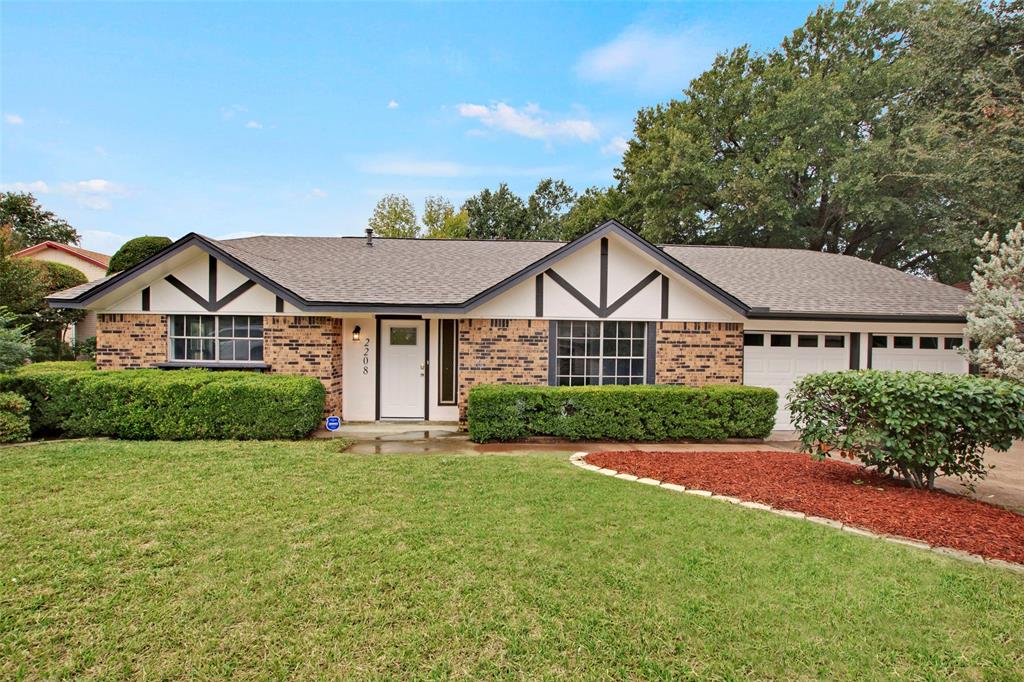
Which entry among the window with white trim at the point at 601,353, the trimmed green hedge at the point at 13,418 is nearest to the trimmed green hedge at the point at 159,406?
the trimmed green hedge at the point at 13,418

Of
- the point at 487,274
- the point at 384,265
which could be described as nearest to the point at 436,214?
the point at 384,265

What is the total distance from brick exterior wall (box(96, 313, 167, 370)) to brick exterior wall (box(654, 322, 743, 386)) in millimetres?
10505

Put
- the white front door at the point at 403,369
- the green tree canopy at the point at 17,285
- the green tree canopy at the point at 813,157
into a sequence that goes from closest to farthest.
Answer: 1. the white front door at the point at 403,369
2. the green tree canopy at the point at 17,285
3. the green tree canopy at the point at 813,157

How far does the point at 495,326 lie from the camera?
9977mm

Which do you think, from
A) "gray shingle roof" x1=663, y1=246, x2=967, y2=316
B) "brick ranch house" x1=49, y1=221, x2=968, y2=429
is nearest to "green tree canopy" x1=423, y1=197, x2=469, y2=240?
"gray shingle roof" x1=663, y1=246, x2=967, y2=316

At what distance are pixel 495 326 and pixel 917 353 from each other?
31.4 ft

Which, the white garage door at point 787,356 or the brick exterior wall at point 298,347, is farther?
the white garage door at point 787,356

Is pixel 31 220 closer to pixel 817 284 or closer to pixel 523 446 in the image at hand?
pixel 523 446

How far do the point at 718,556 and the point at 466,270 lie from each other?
9.08 m

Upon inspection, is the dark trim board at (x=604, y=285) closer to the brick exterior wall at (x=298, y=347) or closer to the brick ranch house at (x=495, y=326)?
the brick ranch house at (x=495, y=326)

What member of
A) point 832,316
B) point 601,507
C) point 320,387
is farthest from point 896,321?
point 320,387

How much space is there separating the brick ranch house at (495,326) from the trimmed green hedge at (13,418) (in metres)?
2.01

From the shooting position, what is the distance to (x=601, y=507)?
5.24m

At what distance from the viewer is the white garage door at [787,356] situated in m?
10.5
